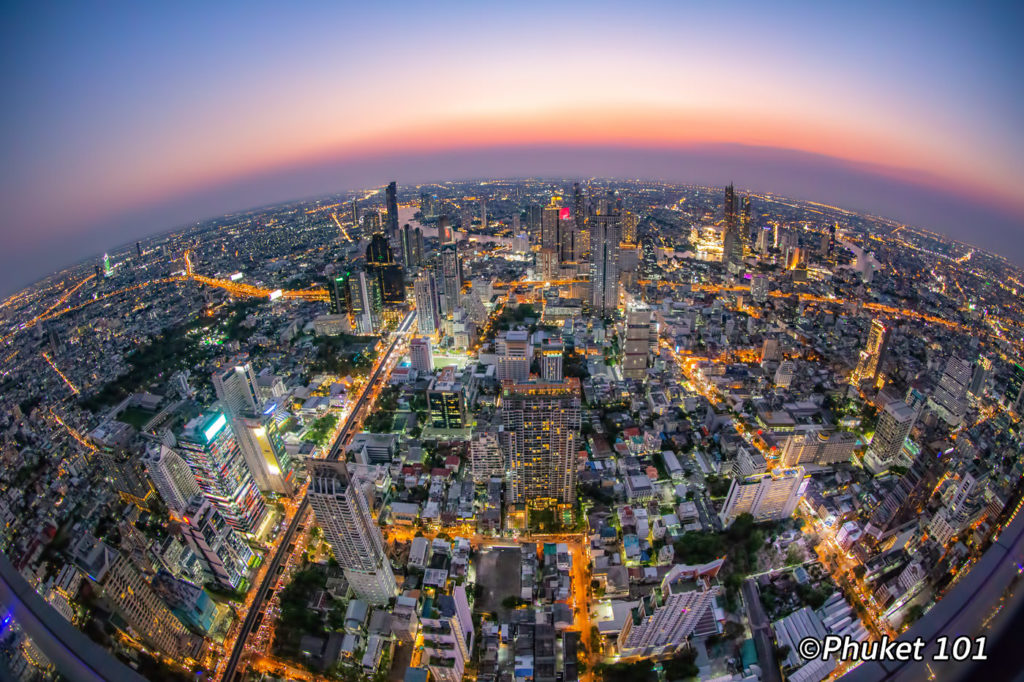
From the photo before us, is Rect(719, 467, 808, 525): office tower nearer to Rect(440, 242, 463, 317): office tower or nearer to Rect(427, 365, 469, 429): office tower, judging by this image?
Rect(427, 365, 469, 429): office tower

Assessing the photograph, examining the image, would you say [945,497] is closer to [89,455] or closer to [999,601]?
[999,601]

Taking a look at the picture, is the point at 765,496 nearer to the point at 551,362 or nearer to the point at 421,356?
the point at 551,362

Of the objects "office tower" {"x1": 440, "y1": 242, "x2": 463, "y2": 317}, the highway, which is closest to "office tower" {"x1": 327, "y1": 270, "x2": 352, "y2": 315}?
"office tower" {"x1": 440, "y1": 242, "x2": 463, "y2": 317}

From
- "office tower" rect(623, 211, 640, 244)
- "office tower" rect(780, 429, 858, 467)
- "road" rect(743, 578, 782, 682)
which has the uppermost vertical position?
"office tower" rect(623, 211, 640, 244)

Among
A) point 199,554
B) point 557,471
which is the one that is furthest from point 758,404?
point 199,554

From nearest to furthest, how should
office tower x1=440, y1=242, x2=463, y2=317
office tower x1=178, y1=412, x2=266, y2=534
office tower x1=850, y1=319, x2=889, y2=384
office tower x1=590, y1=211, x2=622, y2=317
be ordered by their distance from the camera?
office tower x1=178, y1=412, x2=266, y2=534 → office tower x1=850, y1=319, x2=889, y2=384 → office tower x1=440, y1=242, x2=463, y2=317 → office tower x1=590, y1=211, x2=622, y2=317
